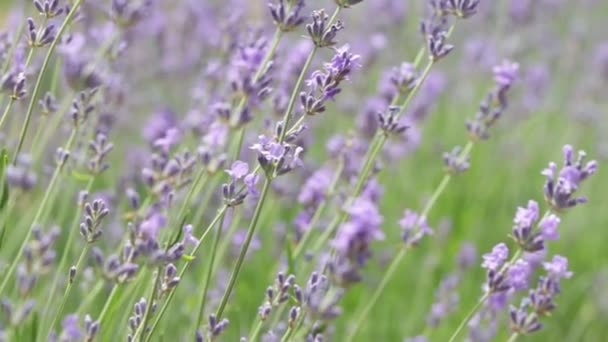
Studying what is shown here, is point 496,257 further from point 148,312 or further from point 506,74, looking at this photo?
A: point 506,74

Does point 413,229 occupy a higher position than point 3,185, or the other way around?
point 413,229

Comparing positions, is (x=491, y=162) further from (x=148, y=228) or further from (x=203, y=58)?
(x=148, y=228)

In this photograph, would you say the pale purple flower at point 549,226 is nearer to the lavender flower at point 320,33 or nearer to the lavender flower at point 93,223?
the lavender flower at point 320,33

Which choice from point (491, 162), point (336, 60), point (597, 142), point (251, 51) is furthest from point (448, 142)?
point (336, 60)

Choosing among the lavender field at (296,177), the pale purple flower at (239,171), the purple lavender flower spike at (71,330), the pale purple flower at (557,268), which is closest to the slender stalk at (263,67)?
the lavender field at (296,177)

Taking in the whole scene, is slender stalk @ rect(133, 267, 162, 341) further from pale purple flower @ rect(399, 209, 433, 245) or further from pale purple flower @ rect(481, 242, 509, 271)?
pale purple flower @ rect(399, 209, 433, 245)

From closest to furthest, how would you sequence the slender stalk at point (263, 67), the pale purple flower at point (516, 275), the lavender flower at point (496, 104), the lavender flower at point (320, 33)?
the lavender flower at point (320, 33) < the pale purple flower at point (516, 275) < the slender stalk at point (263, 67) < the lavender flower at point (496, 104)

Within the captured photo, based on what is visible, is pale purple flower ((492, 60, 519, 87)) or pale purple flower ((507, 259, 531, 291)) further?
pale purple flower ((492, 60, 519, 87))

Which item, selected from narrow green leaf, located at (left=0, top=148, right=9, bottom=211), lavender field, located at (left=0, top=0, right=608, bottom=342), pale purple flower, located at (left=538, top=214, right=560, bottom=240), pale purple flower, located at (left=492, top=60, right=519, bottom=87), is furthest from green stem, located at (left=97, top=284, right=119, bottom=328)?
pale purple flower, located at (left=492, top=60, right=519, bottom=87)

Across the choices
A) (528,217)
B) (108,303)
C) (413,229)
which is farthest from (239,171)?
(413,229)
